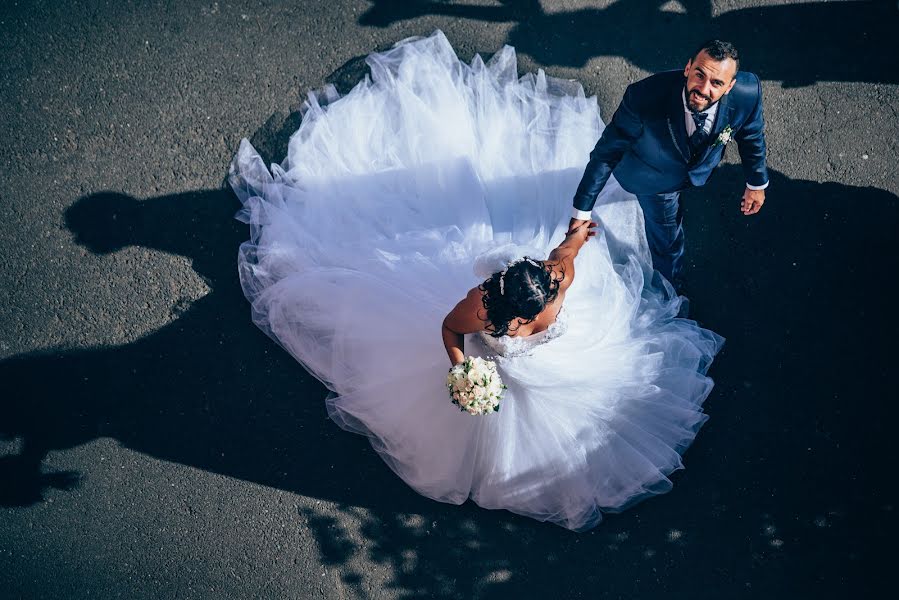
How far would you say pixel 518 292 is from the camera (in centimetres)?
309

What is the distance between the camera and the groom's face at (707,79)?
3.06 metres

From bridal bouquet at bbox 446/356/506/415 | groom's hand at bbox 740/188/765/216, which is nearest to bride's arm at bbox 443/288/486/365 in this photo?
bridal bouquet at bbox 446/356/506/415

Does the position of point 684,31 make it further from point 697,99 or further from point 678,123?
point 697,99

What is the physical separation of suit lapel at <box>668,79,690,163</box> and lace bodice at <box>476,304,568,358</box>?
1076 millimetres

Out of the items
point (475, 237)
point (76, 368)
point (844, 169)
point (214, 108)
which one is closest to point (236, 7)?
point (214, 108)

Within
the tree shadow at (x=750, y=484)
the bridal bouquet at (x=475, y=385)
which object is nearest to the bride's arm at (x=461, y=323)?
the bridal bouquet at (x=475, y=385)

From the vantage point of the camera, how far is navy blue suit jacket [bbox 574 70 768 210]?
3418 mm

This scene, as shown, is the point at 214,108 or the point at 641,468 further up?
the point at 214,108

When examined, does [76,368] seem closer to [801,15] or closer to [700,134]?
[700,134]

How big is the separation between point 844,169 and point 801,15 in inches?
48.5

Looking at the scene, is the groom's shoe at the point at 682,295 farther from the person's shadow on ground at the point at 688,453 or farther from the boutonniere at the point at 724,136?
the boutonniere at the point at 724,136

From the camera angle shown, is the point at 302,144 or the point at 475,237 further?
the point at 302,144

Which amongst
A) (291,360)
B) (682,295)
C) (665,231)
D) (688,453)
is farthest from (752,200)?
(291,360)

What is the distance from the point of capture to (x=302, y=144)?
4.72 m
